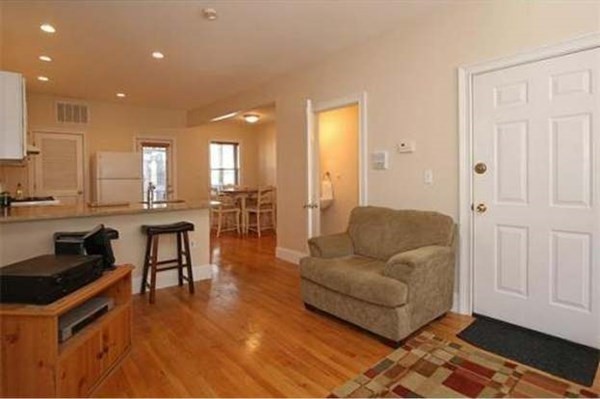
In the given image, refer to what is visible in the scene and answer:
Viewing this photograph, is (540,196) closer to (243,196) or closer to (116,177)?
(243,196)

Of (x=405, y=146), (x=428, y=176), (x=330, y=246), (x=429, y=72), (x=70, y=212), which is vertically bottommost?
(x=330, y=246)

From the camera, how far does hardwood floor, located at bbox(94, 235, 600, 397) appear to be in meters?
1.97

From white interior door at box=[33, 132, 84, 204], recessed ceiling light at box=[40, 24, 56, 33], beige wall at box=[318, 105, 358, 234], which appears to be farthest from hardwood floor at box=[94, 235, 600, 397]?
white interior door at box=[33, 132, 84, 204]

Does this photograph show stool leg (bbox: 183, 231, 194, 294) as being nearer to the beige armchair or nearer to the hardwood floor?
the hardwood floor

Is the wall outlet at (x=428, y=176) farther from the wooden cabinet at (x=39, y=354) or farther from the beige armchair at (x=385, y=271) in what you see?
the wooden cabinet at (x=39, y=354)

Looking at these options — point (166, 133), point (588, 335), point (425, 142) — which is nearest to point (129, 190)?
point (166, 133)

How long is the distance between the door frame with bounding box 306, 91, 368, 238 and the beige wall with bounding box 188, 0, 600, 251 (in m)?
0.07

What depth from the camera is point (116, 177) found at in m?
6.18

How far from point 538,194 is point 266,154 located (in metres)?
6.77

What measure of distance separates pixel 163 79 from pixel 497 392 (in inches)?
204

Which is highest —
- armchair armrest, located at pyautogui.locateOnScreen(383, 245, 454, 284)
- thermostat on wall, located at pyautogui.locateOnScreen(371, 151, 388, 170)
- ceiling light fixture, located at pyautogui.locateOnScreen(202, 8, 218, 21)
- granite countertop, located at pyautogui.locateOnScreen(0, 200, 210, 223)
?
ceiling light fixture, located at pyautogui.locateOnScreen(202, 8, 218, 21)

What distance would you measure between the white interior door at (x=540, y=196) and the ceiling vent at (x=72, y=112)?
646cm

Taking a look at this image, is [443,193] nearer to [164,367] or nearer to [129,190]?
[164,367]

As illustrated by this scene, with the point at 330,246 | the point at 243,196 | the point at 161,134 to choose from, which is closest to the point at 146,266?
the point at 330,246
